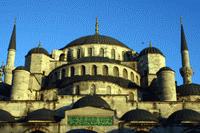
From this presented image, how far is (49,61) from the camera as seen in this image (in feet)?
135

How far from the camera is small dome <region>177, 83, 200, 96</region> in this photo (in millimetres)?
34375

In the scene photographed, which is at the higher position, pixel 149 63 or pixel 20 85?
pixel 149 63

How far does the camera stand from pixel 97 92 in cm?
3241

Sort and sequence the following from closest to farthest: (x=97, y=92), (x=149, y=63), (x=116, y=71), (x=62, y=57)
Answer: (x=97, y=92) → (x=116, y=71) → (x=149, y=63) → (x=62, y=57)

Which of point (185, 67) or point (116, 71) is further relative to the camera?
point (185, 67)

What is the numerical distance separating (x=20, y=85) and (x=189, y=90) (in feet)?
50.4

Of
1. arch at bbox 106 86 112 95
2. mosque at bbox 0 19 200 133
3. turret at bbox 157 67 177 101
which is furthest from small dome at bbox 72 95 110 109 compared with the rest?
turret at bbox 157 67 177 101

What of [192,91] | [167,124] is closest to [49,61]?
[192,91]

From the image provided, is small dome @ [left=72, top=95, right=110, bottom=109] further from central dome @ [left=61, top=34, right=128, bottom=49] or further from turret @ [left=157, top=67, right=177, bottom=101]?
central dome @ [left=61, top=34, right=128, bottom=49]

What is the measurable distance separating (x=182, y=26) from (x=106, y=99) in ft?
65.7

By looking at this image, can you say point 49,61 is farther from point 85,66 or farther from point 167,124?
point 167,124

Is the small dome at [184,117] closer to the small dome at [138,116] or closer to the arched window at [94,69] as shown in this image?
the small dome at [138,116]

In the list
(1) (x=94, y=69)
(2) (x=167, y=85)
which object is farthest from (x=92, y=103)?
(1) (x=94, y=69)

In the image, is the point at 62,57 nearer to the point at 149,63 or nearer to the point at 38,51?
the point at 38,51
